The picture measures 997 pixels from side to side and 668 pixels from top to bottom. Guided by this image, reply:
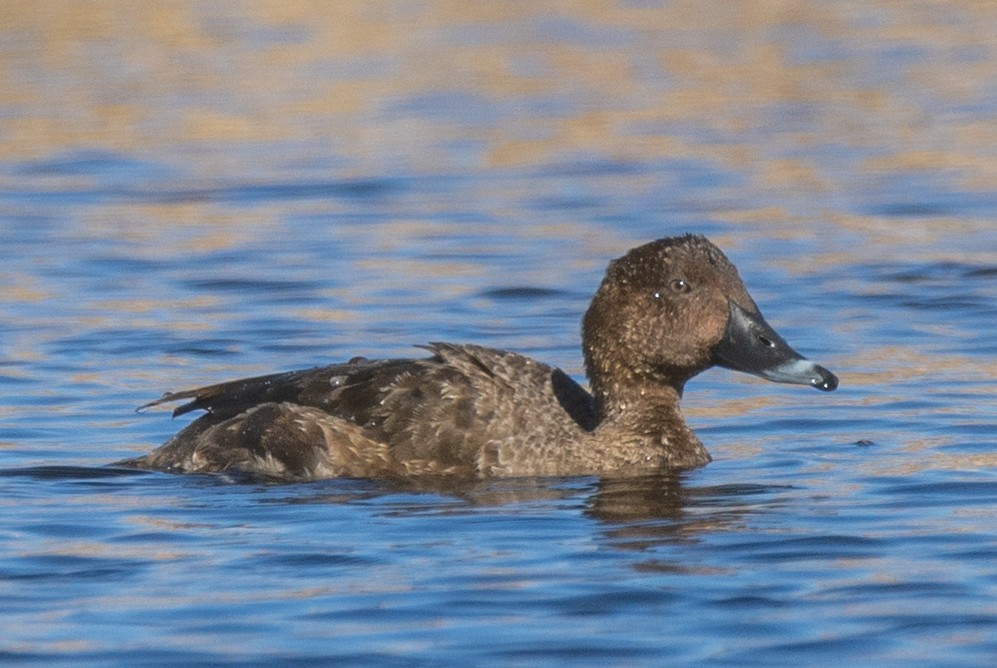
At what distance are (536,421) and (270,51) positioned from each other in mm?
15014

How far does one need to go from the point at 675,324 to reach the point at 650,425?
0.44 meters

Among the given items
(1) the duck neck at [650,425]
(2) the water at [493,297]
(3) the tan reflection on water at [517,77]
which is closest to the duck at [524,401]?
(1) the duck neck at [650,425]

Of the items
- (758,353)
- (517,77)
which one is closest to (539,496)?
(758,353)

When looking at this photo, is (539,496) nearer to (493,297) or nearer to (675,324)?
(675,324)

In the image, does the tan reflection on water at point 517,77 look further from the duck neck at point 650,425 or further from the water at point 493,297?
the duck neck at point 650,425

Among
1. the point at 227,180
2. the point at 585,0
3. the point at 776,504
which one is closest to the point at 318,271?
the point at 227,180

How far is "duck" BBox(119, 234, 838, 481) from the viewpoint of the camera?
936cm

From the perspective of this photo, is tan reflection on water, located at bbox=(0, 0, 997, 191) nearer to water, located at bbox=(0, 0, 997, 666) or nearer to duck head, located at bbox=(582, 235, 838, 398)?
water, located at bbox=(0, 0, 997, 666)

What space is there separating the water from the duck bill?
1.31ft

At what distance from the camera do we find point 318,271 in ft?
47.9

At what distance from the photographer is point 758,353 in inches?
380

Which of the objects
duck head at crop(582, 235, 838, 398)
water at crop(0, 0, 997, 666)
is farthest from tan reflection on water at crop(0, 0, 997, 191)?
duck head at crop(582, 235, 838, 398)

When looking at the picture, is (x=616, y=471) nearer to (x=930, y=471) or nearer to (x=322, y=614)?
(x=930, y=471)

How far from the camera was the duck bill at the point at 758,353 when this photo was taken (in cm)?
958
